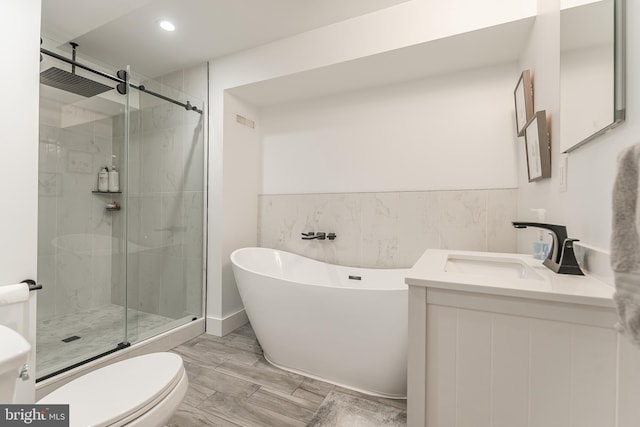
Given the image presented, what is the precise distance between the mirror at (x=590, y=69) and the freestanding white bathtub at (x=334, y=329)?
3.21 ft

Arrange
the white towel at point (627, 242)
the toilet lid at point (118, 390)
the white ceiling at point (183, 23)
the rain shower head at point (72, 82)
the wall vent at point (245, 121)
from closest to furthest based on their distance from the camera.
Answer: the white towel at point (627, 242)
the toilet lid at point (118, 390)
the white ceiling at point (183, 23)
the rain shower head at point (72, 82)
the wall vent at point (245, 121)

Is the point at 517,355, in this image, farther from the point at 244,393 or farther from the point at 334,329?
the point at 244,393

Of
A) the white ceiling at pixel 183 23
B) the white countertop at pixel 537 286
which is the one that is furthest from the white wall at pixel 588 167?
the white ceiling at pixel 183 23

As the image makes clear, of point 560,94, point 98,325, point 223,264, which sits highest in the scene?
point 560,94

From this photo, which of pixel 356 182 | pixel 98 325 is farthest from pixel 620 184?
pixel 98 325

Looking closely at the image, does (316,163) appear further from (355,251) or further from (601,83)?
(601,83)

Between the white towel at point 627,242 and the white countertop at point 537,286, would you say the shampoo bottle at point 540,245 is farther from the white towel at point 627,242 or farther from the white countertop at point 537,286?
the white towel at point 627,242

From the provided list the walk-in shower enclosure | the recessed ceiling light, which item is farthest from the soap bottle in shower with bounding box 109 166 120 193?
the recessed ceiling light

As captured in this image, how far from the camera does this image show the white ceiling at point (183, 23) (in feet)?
5.90

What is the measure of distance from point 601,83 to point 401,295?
1.10 metres

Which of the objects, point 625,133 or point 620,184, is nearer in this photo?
point 620,184

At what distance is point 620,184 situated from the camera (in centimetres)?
49

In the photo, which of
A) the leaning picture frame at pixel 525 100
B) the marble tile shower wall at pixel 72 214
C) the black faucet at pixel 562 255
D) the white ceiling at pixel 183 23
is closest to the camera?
the black faucet at pixel 562 255

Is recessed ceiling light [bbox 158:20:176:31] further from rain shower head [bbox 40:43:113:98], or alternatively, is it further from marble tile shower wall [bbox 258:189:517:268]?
marble tile shower wall [bbox 258:189:517:268]
